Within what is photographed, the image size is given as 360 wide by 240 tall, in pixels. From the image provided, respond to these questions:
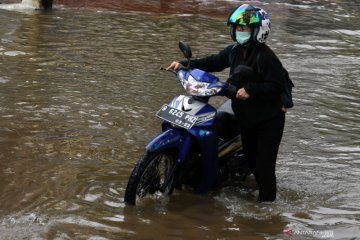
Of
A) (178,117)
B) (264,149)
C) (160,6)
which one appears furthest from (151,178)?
(160,6)

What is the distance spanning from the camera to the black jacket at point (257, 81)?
475 centimetres

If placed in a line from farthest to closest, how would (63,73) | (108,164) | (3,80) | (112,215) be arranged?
(63,73) → (3,80) → (108,164) → (112,215)

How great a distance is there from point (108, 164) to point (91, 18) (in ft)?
34.4

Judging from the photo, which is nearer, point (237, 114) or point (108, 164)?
point (237, 114)

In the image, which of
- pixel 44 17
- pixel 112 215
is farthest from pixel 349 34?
pixel 112 215

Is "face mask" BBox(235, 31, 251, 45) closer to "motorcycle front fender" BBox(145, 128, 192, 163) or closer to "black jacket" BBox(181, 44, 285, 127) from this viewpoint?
"black jacket" BBox(181, 44, 285, 127)

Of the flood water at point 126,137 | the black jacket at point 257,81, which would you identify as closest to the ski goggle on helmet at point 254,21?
the black jacket at point 257,81

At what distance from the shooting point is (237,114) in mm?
5082

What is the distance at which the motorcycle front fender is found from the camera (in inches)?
185

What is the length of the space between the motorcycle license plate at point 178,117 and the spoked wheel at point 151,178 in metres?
0.30

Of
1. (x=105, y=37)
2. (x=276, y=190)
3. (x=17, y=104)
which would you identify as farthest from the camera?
(x=105, y=37)

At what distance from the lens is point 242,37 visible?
4832 millimetres

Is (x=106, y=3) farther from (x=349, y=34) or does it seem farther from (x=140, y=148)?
(x=140, y=148)

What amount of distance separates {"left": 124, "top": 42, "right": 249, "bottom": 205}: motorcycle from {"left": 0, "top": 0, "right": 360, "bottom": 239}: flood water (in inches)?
7.0
